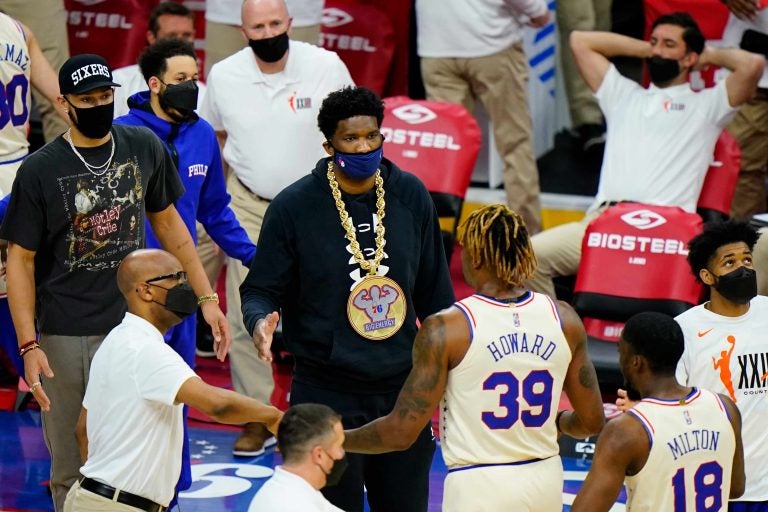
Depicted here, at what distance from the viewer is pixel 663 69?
819cm

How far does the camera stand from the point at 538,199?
30.2 ft

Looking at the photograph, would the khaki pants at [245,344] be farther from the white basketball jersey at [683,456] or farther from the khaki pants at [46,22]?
the white basketball jersey at [683,456]

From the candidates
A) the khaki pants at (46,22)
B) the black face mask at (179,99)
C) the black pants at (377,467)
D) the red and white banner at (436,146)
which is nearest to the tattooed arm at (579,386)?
the black pants at (377,467)

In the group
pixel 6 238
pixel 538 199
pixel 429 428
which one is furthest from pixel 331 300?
pixel 538 199

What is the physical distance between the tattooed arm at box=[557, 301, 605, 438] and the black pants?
574 millimetres

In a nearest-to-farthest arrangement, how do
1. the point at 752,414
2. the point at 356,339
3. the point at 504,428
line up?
the point at 504,428
the point at 356,339
the point at 752,414

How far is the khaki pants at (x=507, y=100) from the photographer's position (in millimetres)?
9086

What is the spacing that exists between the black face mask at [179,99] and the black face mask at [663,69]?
118 inches

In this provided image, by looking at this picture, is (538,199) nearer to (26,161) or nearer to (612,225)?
(612,225)

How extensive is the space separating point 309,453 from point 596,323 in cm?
407

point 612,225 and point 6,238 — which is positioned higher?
point 6,238

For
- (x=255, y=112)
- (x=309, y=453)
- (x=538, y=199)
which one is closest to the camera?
(x=309, y=453)

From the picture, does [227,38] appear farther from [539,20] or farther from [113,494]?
[113,494]

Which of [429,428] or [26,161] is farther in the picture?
[26,161]
